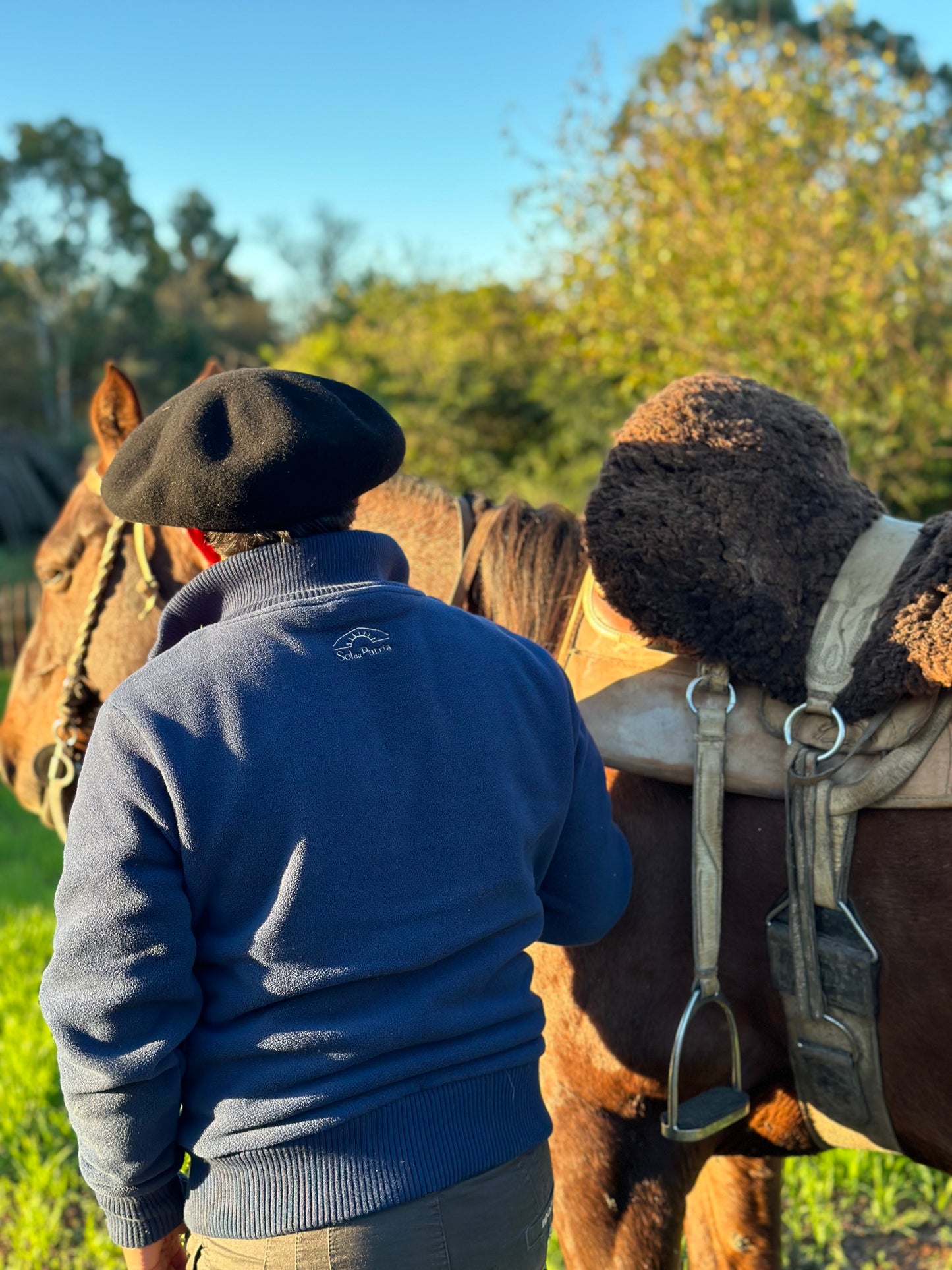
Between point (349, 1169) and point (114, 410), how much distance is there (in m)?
1.71

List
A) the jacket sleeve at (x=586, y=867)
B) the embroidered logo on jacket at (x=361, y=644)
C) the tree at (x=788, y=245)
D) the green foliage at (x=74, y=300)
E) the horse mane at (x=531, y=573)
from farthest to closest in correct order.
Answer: the green foliage at (x=74, y=300)
the tree at (x=788, y=245)
the horse mane at (x=531, y=573)
the jacket sleeve at (x=586, y=867)
the embroidered logo on jacket at (x=361, y=644)

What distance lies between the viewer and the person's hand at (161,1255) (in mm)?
1308

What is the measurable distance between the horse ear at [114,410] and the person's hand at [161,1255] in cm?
156

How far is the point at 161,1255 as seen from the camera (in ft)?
4.42

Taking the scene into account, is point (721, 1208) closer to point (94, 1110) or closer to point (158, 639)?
point (94, 1110)

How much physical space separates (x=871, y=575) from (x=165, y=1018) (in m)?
1.31

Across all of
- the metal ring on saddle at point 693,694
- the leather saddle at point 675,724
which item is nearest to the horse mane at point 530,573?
the leather saddle at point 675,724

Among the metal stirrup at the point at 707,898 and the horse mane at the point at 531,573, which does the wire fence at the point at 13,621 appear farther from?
the metal stirrup at the point at 707,898

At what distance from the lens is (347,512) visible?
54.2 inches

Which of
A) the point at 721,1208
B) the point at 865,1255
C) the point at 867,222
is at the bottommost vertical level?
the point at 865,1255

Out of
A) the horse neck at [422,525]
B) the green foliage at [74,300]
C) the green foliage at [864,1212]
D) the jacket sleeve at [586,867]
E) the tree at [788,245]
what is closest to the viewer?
the jacket sleeve at [586,867]

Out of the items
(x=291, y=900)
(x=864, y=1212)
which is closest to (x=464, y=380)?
(x=864, y=1212)

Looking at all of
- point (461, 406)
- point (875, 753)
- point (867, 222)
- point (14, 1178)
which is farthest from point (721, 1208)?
point (461, 406)

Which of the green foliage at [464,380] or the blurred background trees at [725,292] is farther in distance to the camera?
the green foliage at [464,380]
